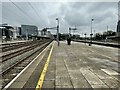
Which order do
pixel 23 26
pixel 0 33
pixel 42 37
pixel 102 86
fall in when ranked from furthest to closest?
pixel 23 26, pixel 42 37, pixel 0 33, pixel 102 86

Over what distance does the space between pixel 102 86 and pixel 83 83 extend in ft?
2.77

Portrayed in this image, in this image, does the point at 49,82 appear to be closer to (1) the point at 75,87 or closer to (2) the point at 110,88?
(1) the point at 75,87

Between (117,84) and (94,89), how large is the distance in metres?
1.39

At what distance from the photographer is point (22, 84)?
7.83 m

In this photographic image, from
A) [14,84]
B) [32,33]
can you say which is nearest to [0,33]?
[32,33]

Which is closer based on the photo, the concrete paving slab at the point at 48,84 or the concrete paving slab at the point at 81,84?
the concrete paving slab at the point at 48,84

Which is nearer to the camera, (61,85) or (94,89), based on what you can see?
(94,89)

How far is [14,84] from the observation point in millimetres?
7840

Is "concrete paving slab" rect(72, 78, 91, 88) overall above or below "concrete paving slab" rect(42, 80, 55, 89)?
below

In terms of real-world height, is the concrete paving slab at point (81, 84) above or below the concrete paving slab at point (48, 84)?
below

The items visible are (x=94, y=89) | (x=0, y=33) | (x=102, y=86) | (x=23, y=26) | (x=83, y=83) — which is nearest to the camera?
(x=94, y=89)

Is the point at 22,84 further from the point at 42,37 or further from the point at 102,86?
the point at 42,37

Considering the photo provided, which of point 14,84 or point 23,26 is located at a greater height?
point 23,26

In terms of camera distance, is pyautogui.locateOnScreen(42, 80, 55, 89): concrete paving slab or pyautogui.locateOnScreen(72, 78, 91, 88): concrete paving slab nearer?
pyautogui.locateOnScreen(42, 80, 55, 89): concrete paving slab
